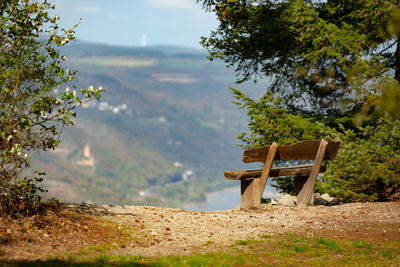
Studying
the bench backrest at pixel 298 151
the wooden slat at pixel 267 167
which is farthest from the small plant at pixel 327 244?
the bench backrest at pixel 298 151

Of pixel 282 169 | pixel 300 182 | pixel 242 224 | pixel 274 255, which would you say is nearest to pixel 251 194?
pixel 282 169

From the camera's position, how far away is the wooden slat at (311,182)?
1198 centimetres

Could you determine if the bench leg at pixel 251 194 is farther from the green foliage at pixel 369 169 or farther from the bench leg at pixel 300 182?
the green foliage at pixel 369 169

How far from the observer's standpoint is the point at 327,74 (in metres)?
17.9

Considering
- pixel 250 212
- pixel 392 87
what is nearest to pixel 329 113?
pixel 392 87

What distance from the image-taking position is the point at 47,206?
9.36m

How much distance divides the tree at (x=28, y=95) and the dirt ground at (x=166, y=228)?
26.8 inches

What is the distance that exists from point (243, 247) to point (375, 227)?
341cm

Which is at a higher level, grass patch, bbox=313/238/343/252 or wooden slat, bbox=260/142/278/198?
wooden slat, bbox=260/142/278/198

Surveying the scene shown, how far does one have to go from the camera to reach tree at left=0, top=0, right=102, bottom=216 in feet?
27.0

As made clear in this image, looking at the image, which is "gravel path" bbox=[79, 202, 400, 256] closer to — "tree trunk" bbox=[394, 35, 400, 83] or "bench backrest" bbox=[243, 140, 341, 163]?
"bench backrest" bbox=[243, 140, 341, 163]

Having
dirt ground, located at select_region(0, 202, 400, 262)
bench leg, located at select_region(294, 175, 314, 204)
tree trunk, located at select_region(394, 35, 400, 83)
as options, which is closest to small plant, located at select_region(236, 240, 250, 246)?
dirt ground, located at select_region(0, 202, 400, 262)

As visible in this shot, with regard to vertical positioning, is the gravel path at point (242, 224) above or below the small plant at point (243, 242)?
above

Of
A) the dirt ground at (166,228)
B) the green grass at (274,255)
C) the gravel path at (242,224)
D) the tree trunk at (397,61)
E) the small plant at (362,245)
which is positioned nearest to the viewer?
the green grass at (274,255)
